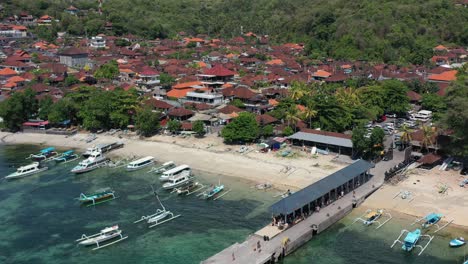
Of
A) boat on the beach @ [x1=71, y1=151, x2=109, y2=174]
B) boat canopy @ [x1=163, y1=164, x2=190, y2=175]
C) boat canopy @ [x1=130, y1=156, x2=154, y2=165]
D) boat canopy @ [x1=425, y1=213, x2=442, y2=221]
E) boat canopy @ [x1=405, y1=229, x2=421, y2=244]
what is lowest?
boat on the beach @ [x1=71, y1=151, x2=109, y2=174]

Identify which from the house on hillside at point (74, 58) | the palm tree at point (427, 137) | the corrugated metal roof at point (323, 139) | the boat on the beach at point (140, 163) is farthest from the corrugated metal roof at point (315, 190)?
the house on hillside at point (74, 58)

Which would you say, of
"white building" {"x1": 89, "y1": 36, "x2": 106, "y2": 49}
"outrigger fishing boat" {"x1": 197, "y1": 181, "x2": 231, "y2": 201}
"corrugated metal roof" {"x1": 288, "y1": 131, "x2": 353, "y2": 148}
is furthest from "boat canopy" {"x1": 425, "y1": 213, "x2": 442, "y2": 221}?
"white building" {"x1": 89, "y1": 36, "x2": 106, "y2": 49}

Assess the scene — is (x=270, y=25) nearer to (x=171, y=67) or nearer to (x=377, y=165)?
(x=171, y=67)

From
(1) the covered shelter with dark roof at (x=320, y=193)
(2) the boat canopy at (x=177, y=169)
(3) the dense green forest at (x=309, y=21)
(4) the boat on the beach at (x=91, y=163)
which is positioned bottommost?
(4) the boat on the beach at (x=91, y=163)

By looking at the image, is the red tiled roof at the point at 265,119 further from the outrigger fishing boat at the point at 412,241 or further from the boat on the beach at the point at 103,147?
the outrigger fishing boat at the point at 412,241

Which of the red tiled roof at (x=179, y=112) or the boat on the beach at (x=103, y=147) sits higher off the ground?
the red tiled roof at (x=179, y=112)

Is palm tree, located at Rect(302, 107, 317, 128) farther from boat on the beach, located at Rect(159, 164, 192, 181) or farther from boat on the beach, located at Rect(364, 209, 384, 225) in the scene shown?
boat on the beach, located at Rect(364, 209, 384, 225)

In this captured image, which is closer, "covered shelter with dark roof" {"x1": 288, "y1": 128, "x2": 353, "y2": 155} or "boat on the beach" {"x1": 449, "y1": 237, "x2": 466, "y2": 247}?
"boat on the beach" {"x1": 449, "y1": 237, "x2": 466, "y2": 247}
